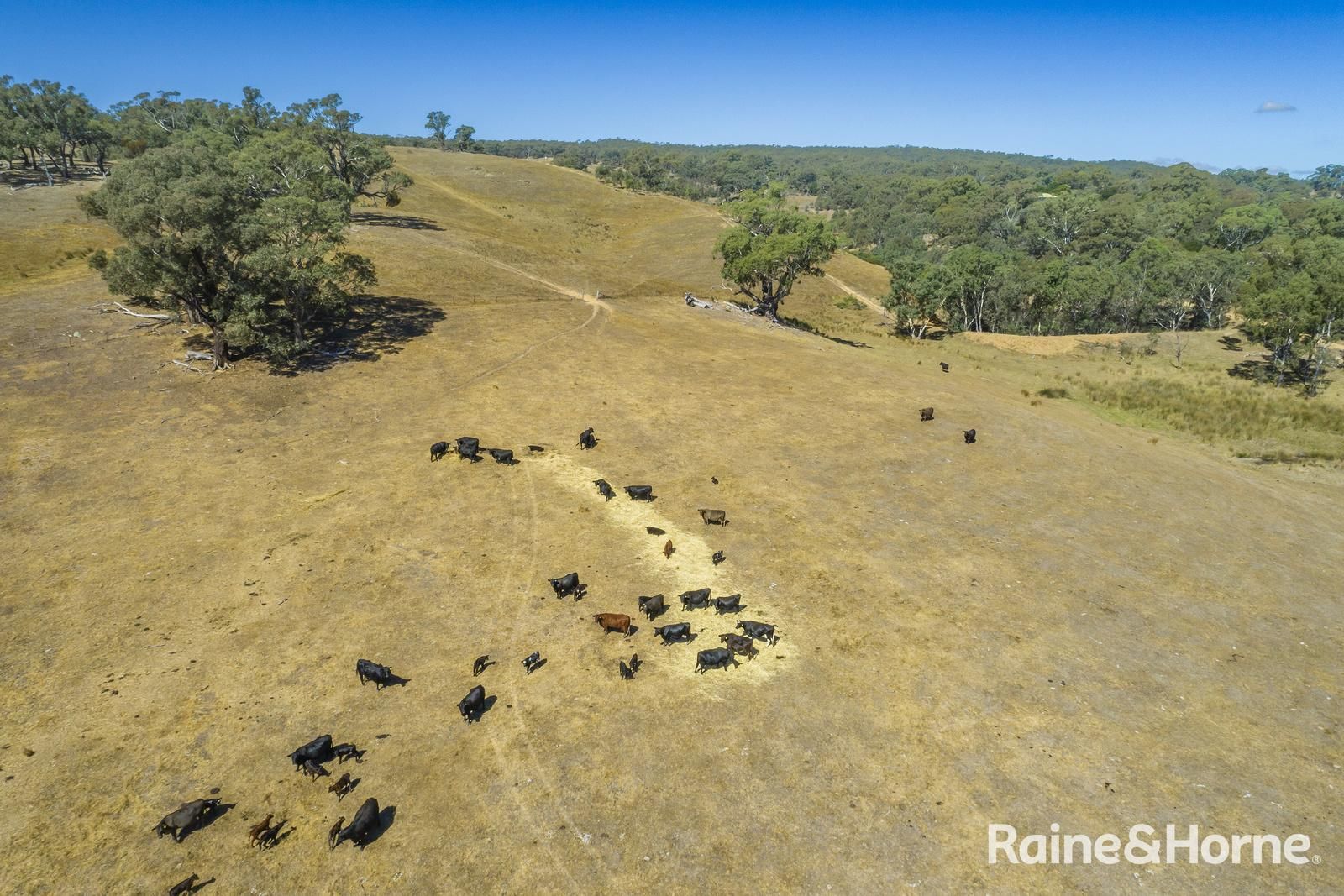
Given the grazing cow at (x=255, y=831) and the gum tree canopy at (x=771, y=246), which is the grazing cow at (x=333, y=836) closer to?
the grazing cow at (x=255, y=831)

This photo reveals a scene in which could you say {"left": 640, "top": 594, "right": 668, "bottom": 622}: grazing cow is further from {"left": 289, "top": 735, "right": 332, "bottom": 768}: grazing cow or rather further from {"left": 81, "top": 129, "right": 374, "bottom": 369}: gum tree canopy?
{"left": 81, "top": 129, "right": 374, "bottom": 369}: gum tree canopy

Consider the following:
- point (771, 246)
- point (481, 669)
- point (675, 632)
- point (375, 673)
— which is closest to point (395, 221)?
point (771, 246)

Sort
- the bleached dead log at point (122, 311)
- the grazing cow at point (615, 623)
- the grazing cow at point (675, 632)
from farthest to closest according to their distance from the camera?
the bleached dead log at point (122, 311) → the grazing cow at point (615, 623) → the grazing cow at point (675, 632)

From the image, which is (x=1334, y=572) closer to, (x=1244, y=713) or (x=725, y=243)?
(x=1244, y=713)

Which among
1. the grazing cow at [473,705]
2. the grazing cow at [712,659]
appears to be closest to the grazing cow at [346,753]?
the grazing cow at [473,705]

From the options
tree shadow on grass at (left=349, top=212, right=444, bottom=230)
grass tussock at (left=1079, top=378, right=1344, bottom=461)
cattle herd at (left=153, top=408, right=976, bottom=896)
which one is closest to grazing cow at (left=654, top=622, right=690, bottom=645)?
cattle herd at (left=153, top=408, right=976, bottom=896)

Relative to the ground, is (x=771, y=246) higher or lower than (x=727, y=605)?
higher

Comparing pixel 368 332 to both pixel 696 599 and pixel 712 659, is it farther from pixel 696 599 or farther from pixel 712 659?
pixel 712 659
